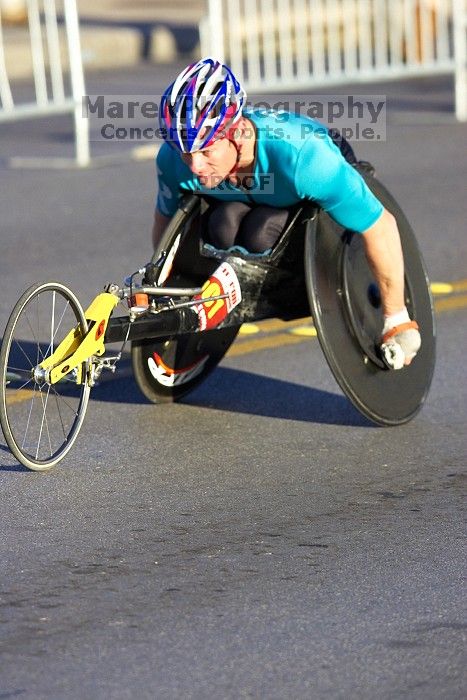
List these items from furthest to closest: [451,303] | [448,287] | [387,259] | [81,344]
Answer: [448,287], [451,303], [387,259], [81,344]

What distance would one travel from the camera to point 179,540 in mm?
4648

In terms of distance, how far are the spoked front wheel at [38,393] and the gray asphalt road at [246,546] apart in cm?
11

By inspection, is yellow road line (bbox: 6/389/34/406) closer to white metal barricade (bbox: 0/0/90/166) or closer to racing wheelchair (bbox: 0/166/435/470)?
racing wheelchair (bbox: 0/166/435/470)

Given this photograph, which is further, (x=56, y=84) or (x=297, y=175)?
(x=56, y=84)

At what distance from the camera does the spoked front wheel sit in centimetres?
498

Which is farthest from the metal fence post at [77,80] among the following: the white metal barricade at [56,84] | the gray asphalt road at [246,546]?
the gray asphalt road at [246,546]

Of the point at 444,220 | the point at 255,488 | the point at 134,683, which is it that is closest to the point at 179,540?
the point at 255,488

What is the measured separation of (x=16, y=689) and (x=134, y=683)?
0.29 m

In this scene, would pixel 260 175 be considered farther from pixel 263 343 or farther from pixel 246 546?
pixel 263 343

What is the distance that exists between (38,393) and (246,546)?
1868mm

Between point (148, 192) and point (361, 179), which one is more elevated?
point (361, 179)

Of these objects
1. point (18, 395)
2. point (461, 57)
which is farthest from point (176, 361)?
point (461, 57)

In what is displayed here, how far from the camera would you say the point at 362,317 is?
18.9 ft

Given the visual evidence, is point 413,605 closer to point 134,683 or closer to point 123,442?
point 134,683
